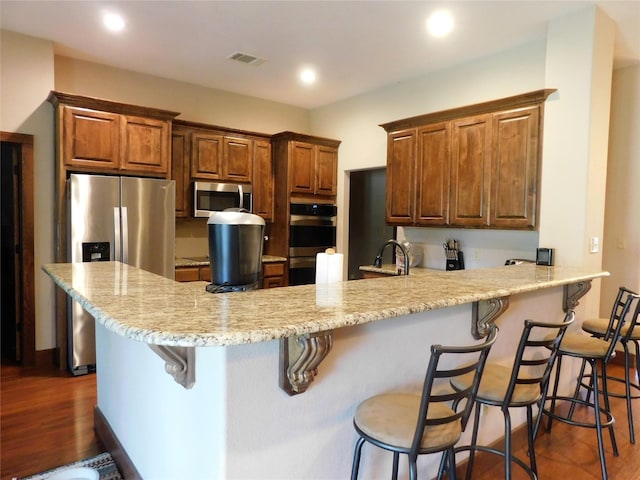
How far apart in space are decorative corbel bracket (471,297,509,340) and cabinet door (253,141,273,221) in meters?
3.36

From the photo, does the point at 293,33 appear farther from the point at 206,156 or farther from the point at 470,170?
the point at 470,170

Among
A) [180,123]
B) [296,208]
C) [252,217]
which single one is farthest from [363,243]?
[252,217]

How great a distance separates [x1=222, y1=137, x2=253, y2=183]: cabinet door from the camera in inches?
189

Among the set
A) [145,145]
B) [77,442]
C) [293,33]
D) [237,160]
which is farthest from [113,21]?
[77,442]

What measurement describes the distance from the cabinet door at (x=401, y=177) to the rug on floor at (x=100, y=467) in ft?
10.2

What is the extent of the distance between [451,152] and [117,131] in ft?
10.1

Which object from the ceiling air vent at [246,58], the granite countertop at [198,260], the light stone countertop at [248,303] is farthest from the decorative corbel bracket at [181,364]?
the ceiling air vent at [246,58]

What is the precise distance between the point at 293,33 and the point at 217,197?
201 centimetres

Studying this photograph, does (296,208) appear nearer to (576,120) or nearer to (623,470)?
(576,120)

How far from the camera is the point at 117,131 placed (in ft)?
12.6

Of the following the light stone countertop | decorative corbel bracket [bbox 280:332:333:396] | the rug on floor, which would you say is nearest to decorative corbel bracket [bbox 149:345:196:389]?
the light stone countertop

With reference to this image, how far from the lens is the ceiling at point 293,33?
9.89 ft

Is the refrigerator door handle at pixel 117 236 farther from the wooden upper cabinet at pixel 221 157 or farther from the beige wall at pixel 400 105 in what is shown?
the wooden upper cabinet at pixel 221 157

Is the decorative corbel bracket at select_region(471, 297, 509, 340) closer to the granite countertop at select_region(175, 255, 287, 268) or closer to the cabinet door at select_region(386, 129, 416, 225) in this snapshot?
the cabinet door at select_region(386, 129, 416, 225)
